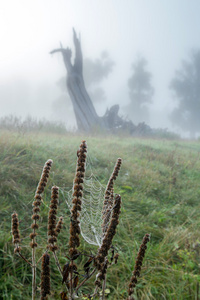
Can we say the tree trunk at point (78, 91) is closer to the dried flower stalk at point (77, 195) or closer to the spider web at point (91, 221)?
the spider web at point (91, 221)

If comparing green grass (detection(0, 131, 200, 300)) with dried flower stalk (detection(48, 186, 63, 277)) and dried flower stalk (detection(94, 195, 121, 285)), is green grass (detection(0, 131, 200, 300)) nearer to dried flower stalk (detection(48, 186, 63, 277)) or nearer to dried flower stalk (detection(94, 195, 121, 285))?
dried flower stalk (detection(48, 186, 63, 277))

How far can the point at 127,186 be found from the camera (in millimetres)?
4301

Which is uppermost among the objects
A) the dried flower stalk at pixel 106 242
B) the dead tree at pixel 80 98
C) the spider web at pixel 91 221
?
the dead tree at pixel 80 98

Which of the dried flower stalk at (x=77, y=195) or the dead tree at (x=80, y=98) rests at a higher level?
the dead tree at (x=80, y=98)

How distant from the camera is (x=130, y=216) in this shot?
3.67 metres

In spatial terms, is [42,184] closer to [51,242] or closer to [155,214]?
[51,242]

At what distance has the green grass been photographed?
2369mm

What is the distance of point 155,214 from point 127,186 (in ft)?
2.34

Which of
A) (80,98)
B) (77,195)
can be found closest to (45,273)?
(77,195)

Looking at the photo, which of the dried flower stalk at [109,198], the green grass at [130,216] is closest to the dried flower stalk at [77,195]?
the dried flower stalk at [109,198]

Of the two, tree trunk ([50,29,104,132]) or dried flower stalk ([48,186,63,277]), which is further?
tree trunk ([50,29,104,132])

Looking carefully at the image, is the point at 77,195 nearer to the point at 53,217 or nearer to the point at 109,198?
the point at 53,217

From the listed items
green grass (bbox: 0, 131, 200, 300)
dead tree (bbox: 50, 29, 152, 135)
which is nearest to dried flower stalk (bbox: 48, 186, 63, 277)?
green grass (bbox: 0, 131, 200, 300)

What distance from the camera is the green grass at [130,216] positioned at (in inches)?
93.3
